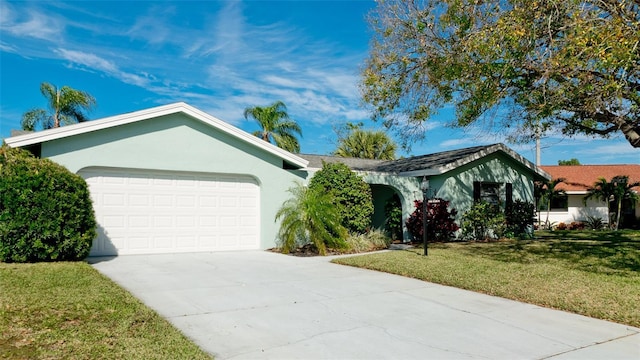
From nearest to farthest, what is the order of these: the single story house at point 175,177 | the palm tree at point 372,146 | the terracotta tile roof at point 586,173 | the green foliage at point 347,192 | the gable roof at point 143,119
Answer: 1. the gable roof at point 143,119
2. the single story house at point 175,177
3. the green foliage at point 347,192
4. the terracotta tile roof at point 586,173
5. the palm tree at point 372,146

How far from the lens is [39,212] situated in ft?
28.3

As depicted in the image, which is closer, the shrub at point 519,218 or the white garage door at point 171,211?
the white garage door at point 171,211

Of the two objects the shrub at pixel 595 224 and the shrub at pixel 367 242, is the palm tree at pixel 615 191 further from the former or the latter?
the shrub at pixel 367 242

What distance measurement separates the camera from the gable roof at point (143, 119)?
1000 centimetres

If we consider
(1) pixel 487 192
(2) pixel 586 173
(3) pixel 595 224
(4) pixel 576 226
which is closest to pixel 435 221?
(1) pixel 487 192

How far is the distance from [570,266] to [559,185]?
21479mm

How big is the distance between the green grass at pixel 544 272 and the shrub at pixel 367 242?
51.4 inches

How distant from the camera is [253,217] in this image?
13445 millimetres

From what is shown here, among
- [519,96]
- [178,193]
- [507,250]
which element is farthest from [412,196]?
[178,193]

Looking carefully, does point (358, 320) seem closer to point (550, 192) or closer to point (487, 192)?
point (487, 192)

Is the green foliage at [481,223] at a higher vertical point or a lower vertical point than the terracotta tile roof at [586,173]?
lower

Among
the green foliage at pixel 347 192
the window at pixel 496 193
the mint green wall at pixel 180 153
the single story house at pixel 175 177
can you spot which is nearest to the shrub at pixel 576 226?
the window at pixel 496 193

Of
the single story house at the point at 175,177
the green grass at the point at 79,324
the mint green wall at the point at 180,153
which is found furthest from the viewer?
the single story house at the point at 175,177

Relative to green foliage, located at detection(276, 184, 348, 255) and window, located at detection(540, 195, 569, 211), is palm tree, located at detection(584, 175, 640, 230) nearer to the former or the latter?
window, located at detection(540, 195, 569, 211)
